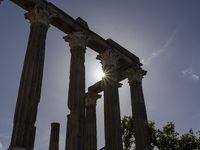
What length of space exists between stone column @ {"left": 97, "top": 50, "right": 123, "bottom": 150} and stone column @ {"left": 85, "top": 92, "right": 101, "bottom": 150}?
8400 millimetres

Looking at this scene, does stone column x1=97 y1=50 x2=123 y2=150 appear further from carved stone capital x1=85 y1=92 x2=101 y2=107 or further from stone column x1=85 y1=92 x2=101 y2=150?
carved stone capital x1=85 y1=92 x2=101 y2=107

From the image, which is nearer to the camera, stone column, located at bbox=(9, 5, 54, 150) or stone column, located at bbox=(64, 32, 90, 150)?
stone column, located at bbox=(9, 5, 54, 150)

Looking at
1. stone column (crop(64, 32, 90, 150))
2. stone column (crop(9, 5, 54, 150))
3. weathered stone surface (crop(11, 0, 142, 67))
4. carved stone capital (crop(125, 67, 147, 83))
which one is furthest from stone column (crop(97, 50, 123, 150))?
stone column (crop(9, 5, 54, 150))

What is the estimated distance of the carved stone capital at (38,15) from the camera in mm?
22031

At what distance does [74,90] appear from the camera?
22.0m

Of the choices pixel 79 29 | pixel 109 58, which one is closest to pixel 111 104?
pixel 109 58

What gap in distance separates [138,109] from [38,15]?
16583 mm

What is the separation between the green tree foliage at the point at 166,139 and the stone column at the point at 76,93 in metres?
23.6

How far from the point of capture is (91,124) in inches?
1340

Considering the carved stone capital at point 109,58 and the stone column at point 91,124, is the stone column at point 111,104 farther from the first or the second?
the stone column at point 91,124

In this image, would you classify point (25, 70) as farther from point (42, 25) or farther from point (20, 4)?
point (20, 4)

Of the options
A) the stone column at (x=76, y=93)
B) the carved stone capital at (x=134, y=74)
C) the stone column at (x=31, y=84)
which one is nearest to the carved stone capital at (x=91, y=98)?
the carved stone capital at (x=134, y=74)

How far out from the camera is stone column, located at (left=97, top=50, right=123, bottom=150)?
23797 millimetres

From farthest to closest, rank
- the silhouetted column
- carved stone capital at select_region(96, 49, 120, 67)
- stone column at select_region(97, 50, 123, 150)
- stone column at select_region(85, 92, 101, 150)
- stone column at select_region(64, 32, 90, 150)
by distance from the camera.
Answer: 1. the silhouetted column
2. stone column at select_region(85, 92, 101, 150)
3. carved stone capital at select_region(96, 49, 120, 67)
4. stone column at select_region(97, 50, 123, 150)
5. stone column at select_region(64, 32, 90, 150)
